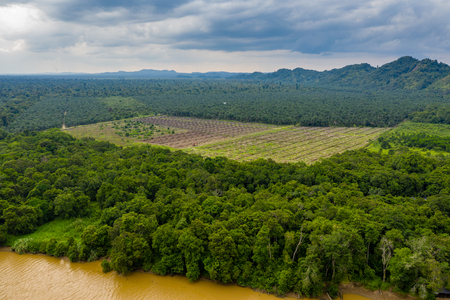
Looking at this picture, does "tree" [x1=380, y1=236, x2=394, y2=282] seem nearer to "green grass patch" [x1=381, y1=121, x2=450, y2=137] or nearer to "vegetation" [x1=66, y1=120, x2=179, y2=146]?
"vegetation" [x1=66, y1=120, x2=179, y2=146]

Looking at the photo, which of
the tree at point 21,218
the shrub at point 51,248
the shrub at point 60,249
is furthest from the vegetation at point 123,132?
the shrub at point 60,249

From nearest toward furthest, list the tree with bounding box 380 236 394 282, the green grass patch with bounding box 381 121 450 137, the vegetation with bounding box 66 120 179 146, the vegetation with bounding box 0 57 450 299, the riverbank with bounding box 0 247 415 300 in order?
the riverbank with bounding box 0 247 415 300 → the tree with bounding box 380 236 394 282 → the vegetation with bounding box 0 57 450 299 → the vegetation with bounding box 66 120 179 146 → the green grass patch with bounding box 381 121 450 137

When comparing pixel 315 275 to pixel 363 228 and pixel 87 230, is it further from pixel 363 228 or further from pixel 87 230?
pixel 87 230

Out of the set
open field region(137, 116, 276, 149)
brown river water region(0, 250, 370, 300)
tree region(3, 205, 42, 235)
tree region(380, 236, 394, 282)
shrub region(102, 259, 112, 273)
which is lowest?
brown river water region(0, 250, 370, 300)

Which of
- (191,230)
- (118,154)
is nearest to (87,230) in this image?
(191,230)

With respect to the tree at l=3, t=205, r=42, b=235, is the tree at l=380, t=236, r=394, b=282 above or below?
above

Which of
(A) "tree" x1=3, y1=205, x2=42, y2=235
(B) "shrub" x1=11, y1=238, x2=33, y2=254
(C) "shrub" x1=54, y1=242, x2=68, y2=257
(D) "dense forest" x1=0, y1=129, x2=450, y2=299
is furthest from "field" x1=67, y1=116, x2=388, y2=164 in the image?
(B) "shrub" x1=11, y1=238, x2=33, y2=254

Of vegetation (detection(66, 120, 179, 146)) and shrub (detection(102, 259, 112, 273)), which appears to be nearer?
shrub (detection(102, 259, 112, 273))
